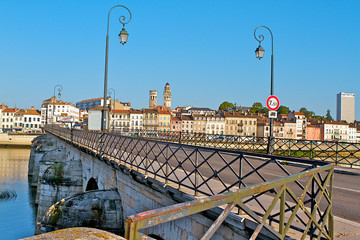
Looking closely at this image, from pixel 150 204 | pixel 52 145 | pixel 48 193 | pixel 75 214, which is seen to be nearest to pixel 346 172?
pixel 150 204

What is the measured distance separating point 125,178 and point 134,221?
9246mm

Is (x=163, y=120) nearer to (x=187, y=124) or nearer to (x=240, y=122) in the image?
(x=187, y=124)

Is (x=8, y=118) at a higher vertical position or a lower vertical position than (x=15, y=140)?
higher

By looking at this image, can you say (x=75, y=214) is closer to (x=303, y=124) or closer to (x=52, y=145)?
(x=52, y=145)

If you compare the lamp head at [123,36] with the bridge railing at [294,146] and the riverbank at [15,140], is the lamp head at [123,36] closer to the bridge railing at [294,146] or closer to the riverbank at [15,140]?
the bridge railing at [294,146]

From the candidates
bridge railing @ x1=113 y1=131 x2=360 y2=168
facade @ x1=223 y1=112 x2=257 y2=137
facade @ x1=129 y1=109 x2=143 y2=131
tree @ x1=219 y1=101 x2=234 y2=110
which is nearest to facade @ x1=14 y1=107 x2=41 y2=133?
facade @ x1=129 y1=109 x2=143 y2=131

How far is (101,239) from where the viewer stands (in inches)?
94.5

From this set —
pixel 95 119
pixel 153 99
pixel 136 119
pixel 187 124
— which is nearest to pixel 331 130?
pixel 187 124

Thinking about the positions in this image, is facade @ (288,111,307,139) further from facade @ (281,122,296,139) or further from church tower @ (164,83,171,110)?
church tower @ (164,83,171,110)

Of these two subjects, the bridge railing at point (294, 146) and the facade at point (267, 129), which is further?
the facade at point (267, 129)

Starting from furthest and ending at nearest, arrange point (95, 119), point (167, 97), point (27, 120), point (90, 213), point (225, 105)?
point (167, 97) < point (225, 105) < point (27, 120) < point (95, 119) < point (90, 213)

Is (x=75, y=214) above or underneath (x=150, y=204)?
underneath

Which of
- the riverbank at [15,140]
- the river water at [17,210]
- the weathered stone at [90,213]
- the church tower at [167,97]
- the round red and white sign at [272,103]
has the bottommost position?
the river water at [17,210]

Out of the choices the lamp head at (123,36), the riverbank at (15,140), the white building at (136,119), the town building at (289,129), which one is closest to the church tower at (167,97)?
the white building at (136,119)
